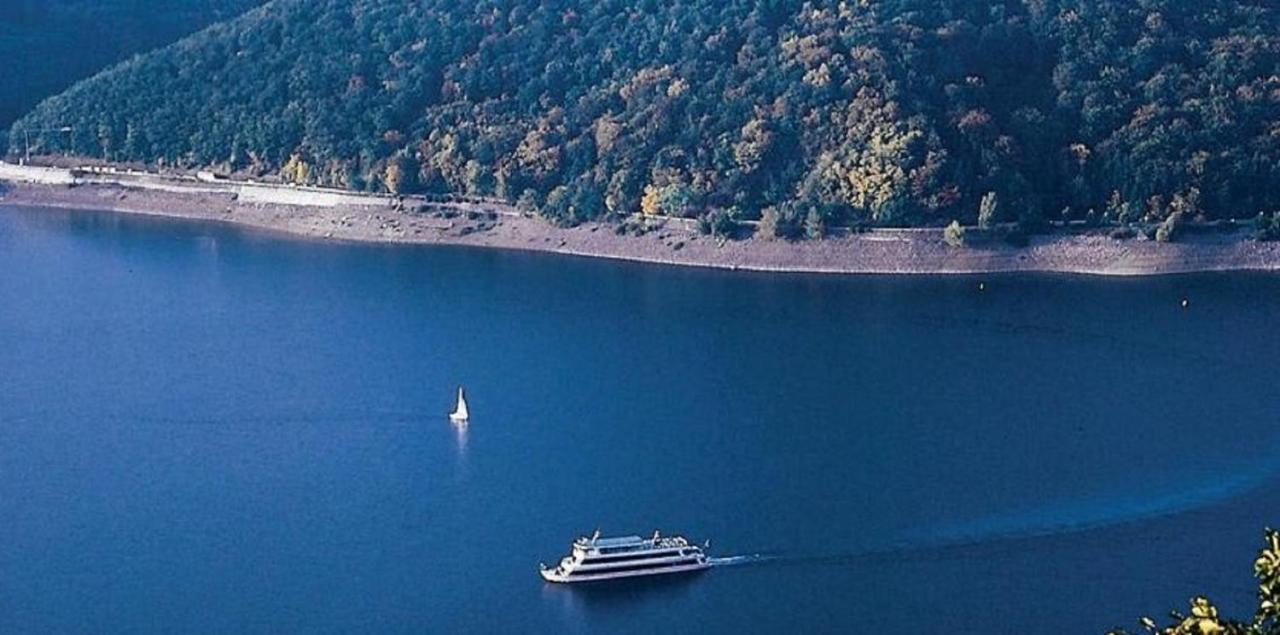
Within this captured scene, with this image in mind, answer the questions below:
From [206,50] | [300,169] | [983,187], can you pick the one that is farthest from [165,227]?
[983,187]

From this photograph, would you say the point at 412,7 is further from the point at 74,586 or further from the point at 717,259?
the point at 74,586

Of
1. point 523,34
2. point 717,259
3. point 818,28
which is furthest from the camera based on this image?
point 523,34

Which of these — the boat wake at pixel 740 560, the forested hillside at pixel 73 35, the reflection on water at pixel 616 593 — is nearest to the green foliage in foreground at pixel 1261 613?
the reflection on water at pixel 616 593

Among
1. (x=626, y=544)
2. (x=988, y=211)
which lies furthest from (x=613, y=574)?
(x=988, y=211)

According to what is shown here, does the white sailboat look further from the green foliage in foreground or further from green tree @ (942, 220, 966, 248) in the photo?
the green foliage in foreground

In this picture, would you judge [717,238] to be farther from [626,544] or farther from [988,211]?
[626,544]

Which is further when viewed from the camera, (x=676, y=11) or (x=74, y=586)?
(x=676, y=11)

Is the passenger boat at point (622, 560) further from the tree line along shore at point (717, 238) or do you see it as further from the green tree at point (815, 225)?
the green tree at point (815, 225)

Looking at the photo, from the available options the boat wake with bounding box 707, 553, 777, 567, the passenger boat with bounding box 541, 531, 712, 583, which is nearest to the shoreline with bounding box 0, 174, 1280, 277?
the boat wake with bounding box 707, 553, 777, 567
